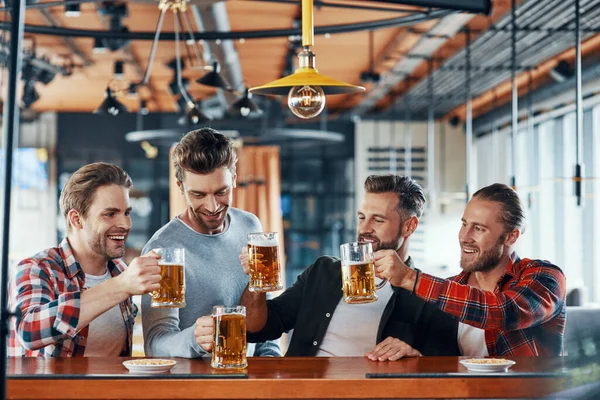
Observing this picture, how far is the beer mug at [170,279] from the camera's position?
2508mm

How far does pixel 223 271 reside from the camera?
3109mm

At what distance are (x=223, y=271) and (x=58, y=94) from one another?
1136 cm

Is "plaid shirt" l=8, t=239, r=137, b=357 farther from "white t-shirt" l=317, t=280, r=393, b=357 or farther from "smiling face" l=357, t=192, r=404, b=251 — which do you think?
"smiling face" l=357, t=192, r=404, b=251

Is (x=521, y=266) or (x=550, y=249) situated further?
(x=550, y=249)

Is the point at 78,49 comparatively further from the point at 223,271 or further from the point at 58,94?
the point at 223,271

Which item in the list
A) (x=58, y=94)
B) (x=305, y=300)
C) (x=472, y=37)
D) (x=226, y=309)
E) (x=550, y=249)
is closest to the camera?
(x=226, y=309)

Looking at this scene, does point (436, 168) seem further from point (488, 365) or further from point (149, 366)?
point (149, 366)

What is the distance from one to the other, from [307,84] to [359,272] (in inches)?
22.1

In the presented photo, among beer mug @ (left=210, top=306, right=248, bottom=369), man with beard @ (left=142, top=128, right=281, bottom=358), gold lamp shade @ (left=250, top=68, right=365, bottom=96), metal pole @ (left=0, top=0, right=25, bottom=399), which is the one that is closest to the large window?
man with beard @ (left=142, top=128, right=281, bottom=358)

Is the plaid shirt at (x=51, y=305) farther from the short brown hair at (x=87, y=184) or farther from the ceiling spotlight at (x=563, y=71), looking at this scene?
the ceiling spotlight at (x=563, y=71)

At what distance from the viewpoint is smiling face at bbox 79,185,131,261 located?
2.87 m

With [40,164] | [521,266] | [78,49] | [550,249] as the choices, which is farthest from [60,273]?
[40,164]

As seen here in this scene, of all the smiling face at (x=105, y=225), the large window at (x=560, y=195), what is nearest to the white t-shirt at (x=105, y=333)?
the smiling face at (x=105, y=225)

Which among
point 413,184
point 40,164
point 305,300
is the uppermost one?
point 40,164
